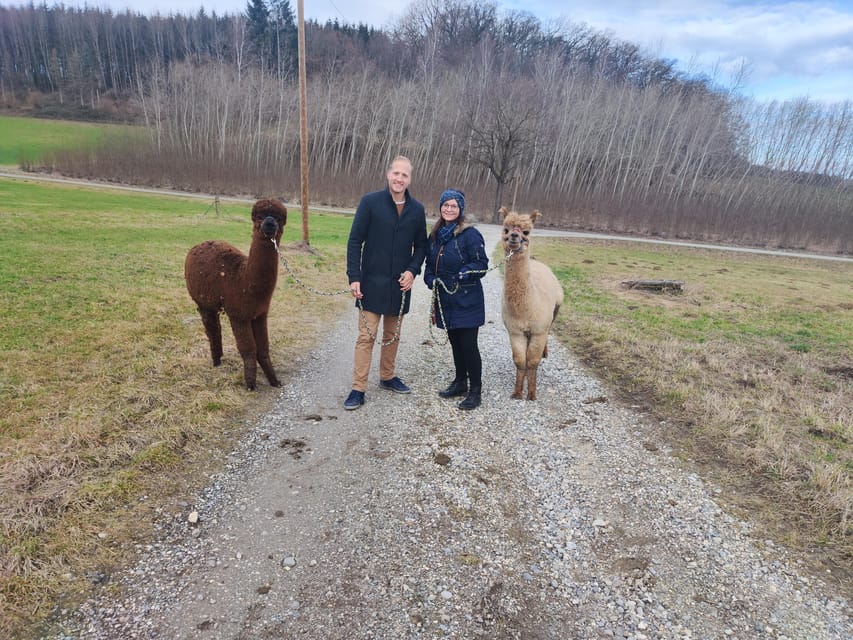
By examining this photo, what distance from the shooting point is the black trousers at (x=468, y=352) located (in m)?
4.68

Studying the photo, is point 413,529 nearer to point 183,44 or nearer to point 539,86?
point 539,86

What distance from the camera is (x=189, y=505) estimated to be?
2988 mm

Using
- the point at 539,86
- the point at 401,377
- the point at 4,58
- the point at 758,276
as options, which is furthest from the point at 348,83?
the point at 4,58

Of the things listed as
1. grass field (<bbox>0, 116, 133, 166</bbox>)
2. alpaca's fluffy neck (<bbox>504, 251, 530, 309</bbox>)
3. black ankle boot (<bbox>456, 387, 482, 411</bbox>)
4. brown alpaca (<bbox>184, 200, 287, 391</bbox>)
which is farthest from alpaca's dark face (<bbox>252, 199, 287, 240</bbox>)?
grass field (<bbox>0, 116, 133, 166</bbox>)

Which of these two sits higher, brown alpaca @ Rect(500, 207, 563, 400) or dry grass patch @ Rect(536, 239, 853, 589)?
brown alpaca @ Rect(500, 207, 563, 400)

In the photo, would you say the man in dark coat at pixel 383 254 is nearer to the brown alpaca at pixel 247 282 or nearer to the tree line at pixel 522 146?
the brown alpaca at pixel 247 282

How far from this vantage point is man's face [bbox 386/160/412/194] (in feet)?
13.5

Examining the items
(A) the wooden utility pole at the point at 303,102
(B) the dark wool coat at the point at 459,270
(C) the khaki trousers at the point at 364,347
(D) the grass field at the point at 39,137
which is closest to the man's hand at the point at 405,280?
(B) the dark wool coat at the point at 459,270

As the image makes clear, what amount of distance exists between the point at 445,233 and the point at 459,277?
0.48 meters

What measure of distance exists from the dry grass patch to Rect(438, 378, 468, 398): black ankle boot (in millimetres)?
1957

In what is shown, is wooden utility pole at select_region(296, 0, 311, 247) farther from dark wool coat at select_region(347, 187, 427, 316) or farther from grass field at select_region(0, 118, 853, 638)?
dark wool coat at select_region(347, 187, 427, 316)

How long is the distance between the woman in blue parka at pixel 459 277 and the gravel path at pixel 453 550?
83 centimetres

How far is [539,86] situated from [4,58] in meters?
89.0

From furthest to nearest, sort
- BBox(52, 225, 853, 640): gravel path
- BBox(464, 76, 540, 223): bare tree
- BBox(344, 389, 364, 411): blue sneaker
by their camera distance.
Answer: BBox(464, 76, 540, 223): bare tree < BBox(344, 389, 364, 411): blue sneaker < BBox(52, 225, 853, 640): gravel path
